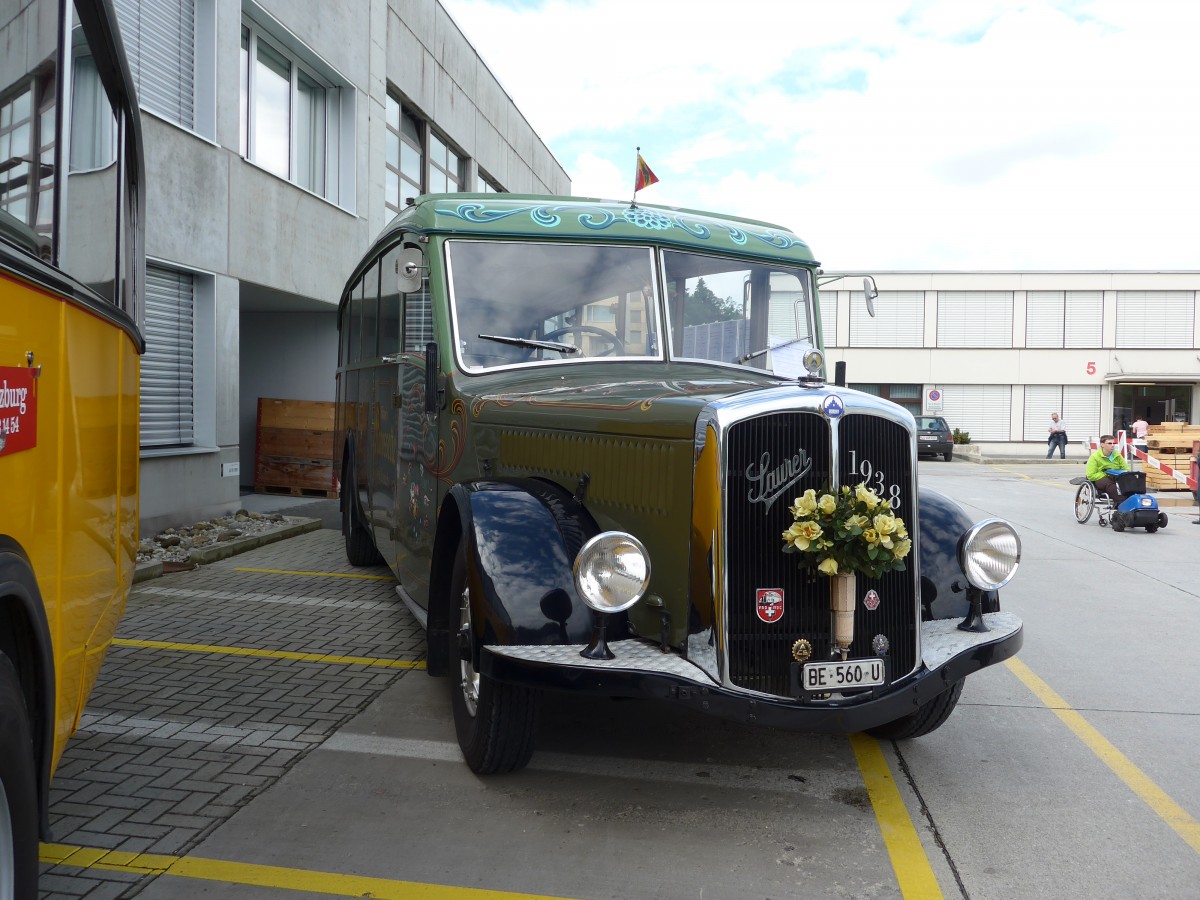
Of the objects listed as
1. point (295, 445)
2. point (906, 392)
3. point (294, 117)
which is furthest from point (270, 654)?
point (906, 392)

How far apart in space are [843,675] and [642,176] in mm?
3742

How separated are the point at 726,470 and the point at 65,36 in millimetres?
2344

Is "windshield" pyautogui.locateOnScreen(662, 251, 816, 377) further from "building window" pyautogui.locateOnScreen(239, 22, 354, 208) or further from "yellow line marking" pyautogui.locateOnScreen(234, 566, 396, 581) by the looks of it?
"building window" pyautogui.locateOnScreen(239, 22, 354, 208)

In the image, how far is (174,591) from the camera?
25.4 ft

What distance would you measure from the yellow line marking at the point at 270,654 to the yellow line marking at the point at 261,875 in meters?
2.44

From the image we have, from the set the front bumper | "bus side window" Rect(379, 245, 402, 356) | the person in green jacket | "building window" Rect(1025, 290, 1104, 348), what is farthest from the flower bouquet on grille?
"building window" Rect(1025, 290, 1104, 348)

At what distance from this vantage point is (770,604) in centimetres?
363

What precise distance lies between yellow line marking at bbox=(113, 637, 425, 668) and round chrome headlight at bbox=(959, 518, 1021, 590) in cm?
308

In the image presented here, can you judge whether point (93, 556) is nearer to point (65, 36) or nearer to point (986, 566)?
point (65, 36)

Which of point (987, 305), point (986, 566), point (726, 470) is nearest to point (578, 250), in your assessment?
point (726, 470)

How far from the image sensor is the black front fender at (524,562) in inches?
143

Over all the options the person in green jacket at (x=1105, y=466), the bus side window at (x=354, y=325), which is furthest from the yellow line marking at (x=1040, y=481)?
the bus side window at (x=354, y=325)

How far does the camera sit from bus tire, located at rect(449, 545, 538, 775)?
3.93 m

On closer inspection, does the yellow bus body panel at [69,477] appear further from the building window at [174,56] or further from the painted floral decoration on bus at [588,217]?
the building window at [174,56]
